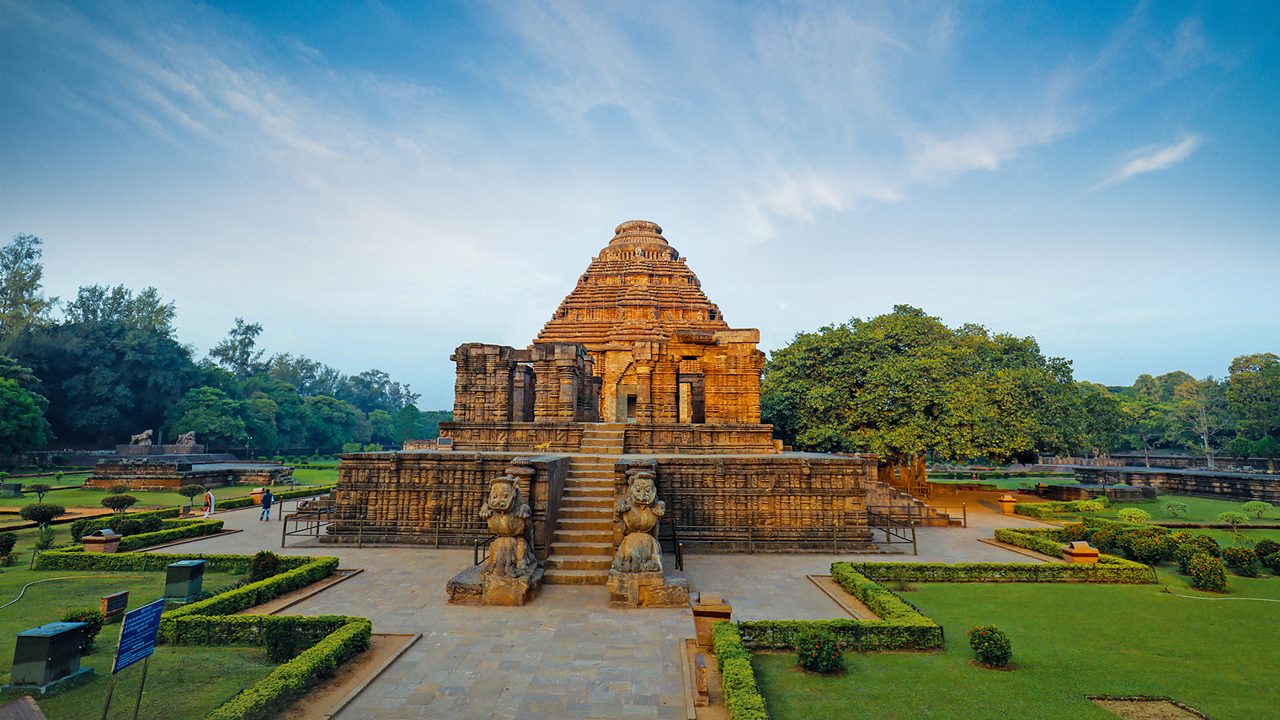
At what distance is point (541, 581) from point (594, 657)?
3.25 m

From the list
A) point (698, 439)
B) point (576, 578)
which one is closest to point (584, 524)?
point (576, 578)

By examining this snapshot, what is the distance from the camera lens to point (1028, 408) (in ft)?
85.6

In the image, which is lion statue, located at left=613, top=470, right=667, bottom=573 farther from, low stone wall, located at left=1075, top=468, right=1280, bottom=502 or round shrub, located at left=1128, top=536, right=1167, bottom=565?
low stone wall, located at left=1075, top=468, right=1280, bottom=502

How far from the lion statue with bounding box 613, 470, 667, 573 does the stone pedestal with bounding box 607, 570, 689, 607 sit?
12 centimetres

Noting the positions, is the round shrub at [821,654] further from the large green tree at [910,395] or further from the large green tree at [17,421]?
the large green tree at [17,421]

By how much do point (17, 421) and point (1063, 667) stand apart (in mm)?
47853

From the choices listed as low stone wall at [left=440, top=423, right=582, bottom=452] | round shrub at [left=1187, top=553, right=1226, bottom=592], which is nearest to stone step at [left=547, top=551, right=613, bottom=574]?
low stone wall at [left=440, top=423, right=582, bottom=452]

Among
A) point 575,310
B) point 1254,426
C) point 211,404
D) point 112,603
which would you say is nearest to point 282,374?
point 211,404

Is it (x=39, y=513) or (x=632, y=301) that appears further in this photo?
(x=632, y=301)

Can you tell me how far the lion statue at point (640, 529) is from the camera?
9422 mm

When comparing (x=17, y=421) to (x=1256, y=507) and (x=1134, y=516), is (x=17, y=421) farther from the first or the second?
(x=1256, y=507)

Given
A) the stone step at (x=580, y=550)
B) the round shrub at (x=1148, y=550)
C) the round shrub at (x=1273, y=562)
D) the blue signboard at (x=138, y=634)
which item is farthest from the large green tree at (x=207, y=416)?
the round shrub at (x=1273, y=562)

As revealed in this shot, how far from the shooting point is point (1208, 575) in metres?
10.5

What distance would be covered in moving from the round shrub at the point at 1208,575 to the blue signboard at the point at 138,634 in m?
15.9
